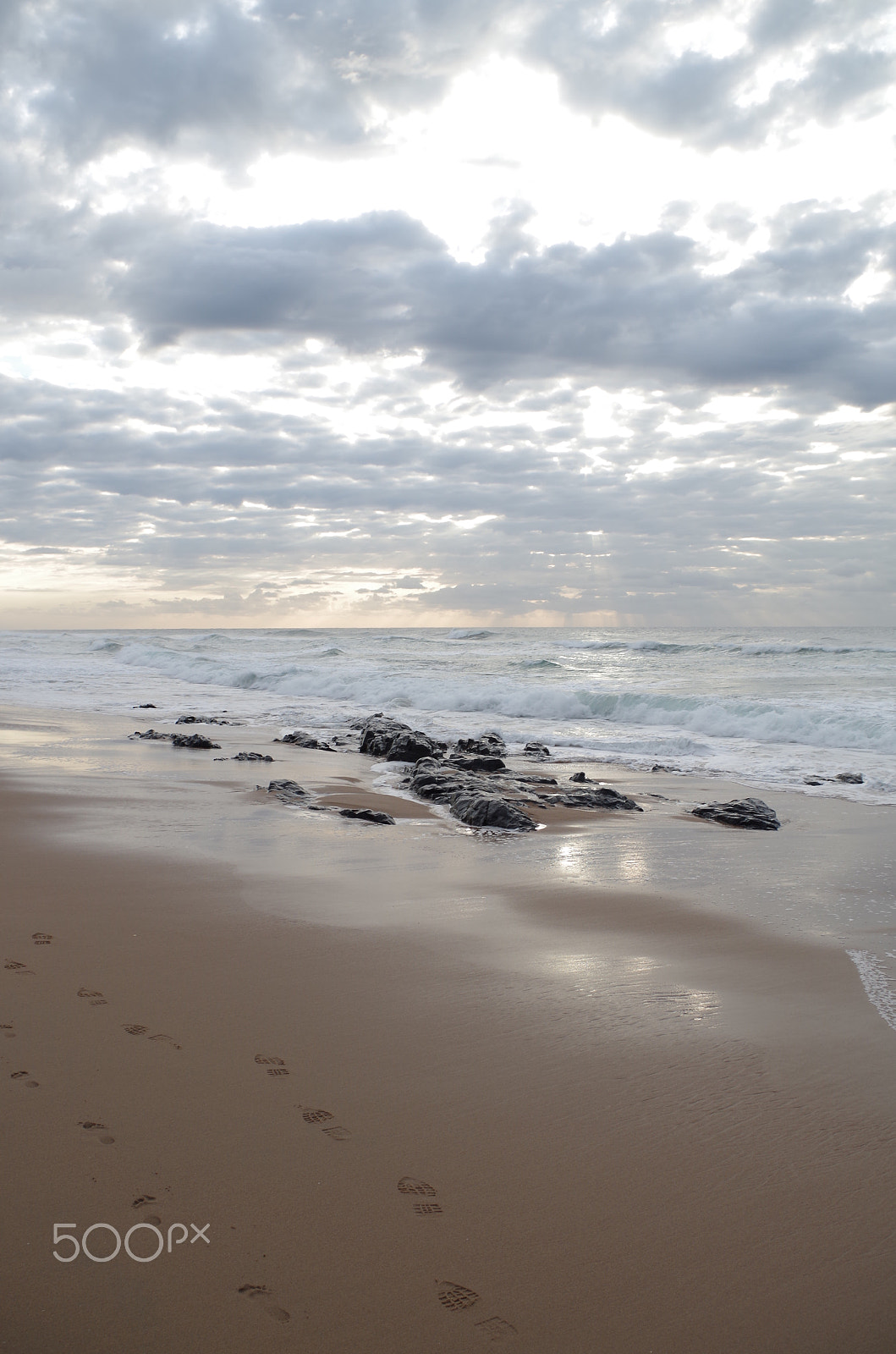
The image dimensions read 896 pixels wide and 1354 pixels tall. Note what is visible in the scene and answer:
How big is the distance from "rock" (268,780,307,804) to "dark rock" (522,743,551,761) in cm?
544

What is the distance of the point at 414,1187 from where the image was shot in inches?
→ 89.1

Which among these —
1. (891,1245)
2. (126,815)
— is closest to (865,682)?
(126,815)

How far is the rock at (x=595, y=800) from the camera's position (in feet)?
29.3

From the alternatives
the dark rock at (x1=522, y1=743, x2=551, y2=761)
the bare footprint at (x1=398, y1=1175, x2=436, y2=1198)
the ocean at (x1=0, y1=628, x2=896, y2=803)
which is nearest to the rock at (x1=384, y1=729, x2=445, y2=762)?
the dark rock at (x1=522, y1=743, x2=551, y2=761)

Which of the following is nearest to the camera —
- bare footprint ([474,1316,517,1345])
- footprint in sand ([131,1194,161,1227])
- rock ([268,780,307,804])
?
bare footprint ([474,1316,517,1345])

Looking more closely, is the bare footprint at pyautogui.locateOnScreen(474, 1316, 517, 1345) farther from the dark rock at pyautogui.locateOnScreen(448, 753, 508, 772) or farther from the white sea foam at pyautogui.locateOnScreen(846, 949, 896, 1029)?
the dark rock at pyautogui.locateOnScreen(448, 753, 508, 772)

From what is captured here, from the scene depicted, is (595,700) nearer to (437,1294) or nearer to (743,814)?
(743,814)

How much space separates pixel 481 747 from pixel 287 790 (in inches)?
198

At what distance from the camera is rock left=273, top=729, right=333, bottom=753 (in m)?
13.3

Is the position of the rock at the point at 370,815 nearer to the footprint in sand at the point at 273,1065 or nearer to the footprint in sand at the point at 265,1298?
the footprint in sand at the point at 273,1065

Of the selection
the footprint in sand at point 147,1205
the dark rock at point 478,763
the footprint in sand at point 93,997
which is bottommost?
the dark rock at point 478,763

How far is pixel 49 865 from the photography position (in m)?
5.38

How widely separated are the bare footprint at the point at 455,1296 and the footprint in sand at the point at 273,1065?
106 cm

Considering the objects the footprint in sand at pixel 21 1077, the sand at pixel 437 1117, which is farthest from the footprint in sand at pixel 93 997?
the footprint in sand at pixel 21 1077
